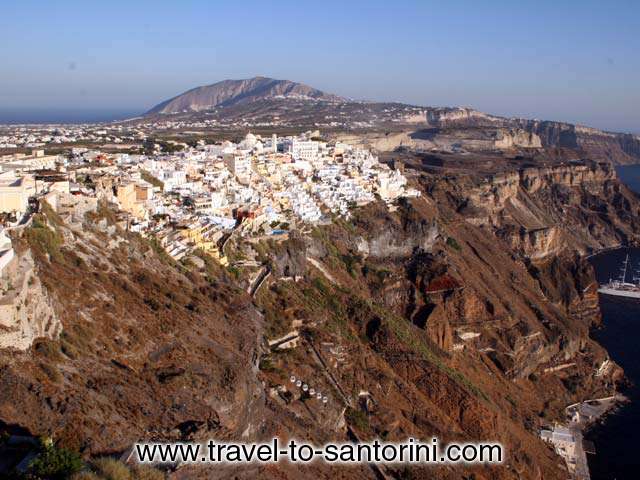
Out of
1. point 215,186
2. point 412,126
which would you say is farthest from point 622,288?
point 412,126

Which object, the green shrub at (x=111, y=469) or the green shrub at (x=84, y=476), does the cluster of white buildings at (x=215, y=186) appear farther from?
the green shrub at (x=84, y=476)

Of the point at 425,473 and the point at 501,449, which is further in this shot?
the point at 501,449

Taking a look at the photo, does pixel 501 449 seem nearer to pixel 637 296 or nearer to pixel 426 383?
pixel 426 383

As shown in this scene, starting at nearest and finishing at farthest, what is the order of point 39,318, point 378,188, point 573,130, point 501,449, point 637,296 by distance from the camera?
point 39,318
point 501,449
point 378,188
point 637,296
point 573,130

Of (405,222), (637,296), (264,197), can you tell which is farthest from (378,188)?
(637,296)

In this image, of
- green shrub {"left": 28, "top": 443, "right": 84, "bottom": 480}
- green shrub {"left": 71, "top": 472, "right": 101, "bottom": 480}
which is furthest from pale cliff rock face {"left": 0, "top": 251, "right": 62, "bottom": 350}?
green shrub {"left": 71, "top": 472, "right": 101, "bottom": 480}

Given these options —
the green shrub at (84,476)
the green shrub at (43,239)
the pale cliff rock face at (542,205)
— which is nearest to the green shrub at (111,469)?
the green shrub at (84,476)

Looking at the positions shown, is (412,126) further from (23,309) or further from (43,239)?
(23,309)
